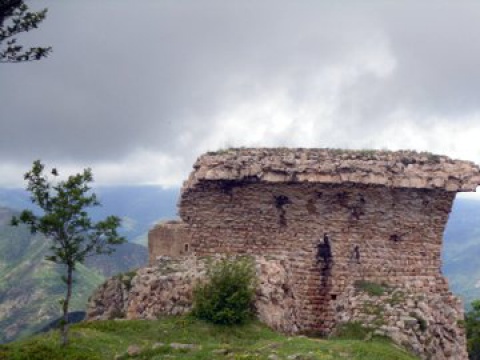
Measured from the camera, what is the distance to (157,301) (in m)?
16.9

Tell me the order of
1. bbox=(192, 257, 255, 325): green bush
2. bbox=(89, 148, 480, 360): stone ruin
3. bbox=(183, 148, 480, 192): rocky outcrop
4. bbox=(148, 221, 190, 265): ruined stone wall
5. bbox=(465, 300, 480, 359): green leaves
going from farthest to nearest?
bbox=(465, 300, 480, 359): green leaves, bbox=(148, 221, 190, 265): ruined stone wall, bbox=(183, 148, 480, 192): rocky outcrop, bbox=(89, 148, 480, 360): stone ruin, bbox=(192, 257, 255, 325): green bush

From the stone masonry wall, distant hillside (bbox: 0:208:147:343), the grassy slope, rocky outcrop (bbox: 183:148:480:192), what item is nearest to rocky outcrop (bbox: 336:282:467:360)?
the stone masonry wall

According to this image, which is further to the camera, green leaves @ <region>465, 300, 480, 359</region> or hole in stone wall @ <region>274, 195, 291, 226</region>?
green leaves @ <region>465, 300, 480, 359</region>

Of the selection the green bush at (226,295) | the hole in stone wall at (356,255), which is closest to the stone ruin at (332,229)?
the hole in stone wall at (356,255)

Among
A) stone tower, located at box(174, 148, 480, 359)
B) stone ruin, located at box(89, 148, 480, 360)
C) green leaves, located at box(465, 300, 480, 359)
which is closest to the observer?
stone ruin, located at box(89, 148, 480, 360)

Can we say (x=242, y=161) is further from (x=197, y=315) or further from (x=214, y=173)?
(x=197, y=315)

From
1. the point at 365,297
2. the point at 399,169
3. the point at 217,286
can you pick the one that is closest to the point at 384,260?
the point at 365,297

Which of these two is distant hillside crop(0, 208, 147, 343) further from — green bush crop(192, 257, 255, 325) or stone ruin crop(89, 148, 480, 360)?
green bush crop(192, 257, 255, 325)

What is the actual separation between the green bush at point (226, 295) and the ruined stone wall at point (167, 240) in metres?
7.43

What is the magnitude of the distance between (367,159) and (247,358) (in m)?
7.89

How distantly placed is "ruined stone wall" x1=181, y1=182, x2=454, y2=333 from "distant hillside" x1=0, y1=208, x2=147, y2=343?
149ft

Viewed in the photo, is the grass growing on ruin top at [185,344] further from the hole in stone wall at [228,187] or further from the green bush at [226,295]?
the hole in stone wall at [228,187]

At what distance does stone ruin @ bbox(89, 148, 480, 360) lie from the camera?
686 inches

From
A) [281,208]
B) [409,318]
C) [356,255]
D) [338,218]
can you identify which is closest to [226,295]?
[281,208]
